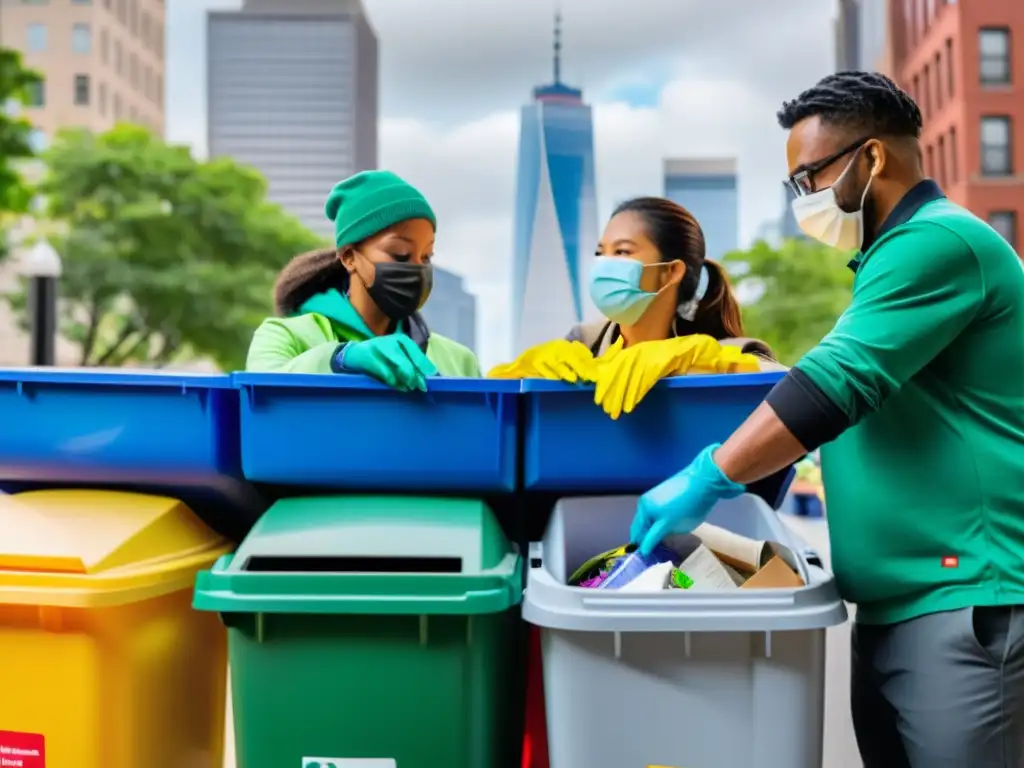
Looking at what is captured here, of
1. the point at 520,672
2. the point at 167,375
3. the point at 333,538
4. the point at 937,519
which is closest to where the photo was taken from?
the point at 937,519

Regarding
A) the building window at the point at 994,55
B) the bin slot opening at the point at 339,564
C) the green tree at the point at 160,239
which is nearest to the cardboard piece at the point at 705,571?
the bin slot opening at the point at 339,564

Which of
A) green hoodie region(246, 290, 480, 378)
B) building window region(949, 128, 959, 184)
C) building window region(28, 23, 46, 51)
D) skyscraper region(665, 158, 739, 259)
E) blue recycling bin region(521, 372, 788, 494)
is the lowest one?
blue recycling bin region(521, 372, 788, 494)

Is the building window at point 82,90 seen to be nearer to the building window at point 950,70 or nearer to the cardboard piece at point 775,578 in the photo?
the building window at point 950,70

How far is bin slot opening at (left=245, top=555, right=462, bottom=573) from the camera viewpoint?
5.41ft

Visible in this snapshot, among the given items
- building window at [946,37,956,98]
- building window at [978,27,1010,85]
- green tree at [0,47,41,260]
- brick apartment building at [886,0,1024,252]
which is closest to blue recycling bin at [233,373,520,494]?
green tree at [0,47,41,260]

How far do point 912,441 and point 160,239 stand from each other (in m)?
16.2

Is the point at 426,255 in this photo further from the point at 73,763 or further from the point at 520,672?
the point at 73,763

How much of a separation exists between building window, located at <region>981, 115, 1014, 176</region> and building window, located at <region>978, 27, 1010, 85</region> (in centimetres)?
70

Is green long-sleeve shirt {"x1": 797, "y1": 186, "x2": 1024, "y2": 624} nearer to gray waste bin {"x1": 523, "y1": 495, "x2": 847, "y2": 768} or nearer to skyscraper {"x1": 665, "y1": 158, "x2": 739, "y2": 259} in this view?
gray waste bin {"x1": 523, "y1": 495, "x2": 847, "y2": 768}

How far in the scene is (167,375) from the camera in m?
1.78

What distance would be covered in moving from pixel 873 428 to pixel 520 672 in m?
0.86

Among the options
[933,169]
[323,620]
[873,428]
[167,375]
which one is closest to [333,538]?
[323,620]

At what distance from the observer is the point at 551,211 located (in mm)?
6605

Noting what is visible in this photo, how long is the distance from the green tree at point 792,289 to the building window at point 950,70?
3698 mm
